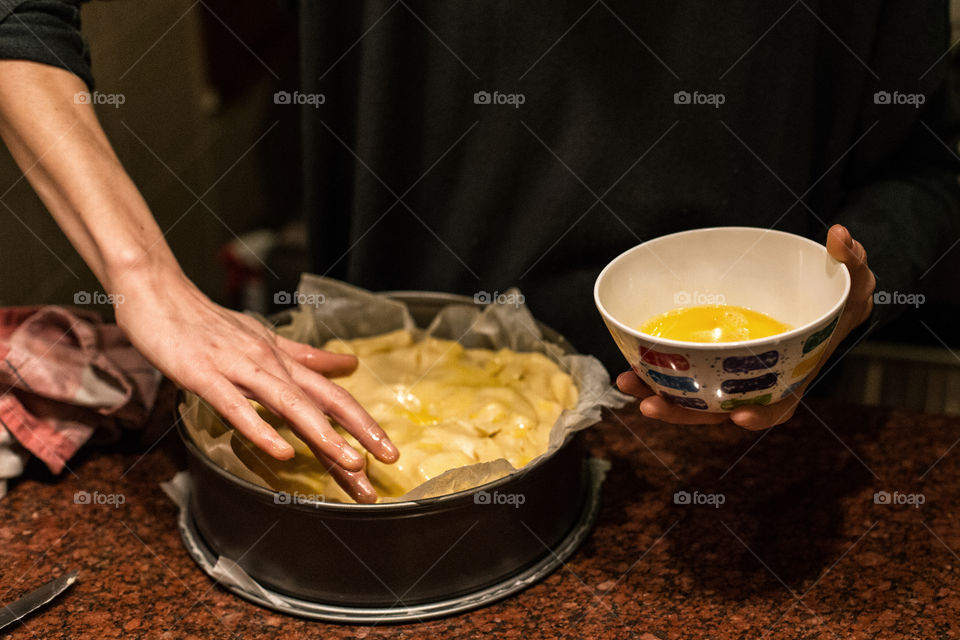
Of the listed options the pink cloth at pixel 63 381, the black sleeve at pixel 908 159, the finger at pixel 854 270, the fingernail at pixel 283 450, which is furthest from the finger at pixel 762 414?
the pink cloth at pixel 63 381

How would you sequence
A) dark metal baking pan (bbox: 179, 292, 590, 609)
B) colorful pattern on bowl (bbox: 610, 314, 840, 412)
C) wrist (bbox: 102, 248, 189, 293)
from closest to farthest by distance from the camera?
colorful pattern on bowl (bbox: 610, 314, 840, 412) → dark metal baking pan (bbox: 179, 292, 590, 609) → wrist (bbox: 102, 248, 189, 293)

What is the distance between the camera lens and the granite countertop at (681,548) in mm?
778

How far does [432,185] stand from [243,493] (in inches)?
19.6

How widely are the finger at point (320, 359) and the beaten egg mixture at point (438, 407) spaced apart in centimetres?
2

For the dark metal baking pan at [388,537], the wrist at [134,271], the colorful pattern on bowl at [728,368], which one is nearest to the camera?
the colorful pattern on bowl at [728,368]

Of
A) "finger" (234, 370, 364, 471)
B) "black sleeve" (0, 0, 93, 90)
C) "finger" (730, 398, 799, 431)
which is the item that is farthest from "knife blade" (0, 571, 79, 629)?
"finger" (730, 398, 799, 431)

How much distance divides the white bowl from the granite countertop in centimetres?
22

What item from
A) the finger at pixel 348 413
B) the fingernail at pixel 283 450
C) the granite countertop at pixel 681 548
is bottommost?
the granite countertop at pixel 681 548

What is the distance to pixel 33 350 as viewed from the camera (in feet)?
3.23

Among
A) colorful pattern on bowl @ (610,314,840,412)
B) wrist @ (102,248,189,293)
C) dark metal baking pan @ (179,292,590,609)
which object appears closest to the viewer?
colorful pattern on bowl @ (610,314,840,412)

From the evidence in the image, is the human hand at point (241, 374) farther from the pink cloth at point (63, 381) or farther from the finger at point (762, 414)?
the finger at point (762, 414)

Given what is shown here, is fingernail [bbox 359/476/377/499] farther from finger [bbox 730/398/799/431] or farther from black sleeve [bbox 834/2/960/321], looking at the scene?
black sleeve [bbox 834/2/960/321]

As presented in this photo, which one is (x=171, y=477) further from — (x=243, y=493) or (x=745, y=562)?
(x=745, y=562)

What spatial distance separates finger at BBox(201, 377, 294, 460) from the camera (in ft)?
2.51
